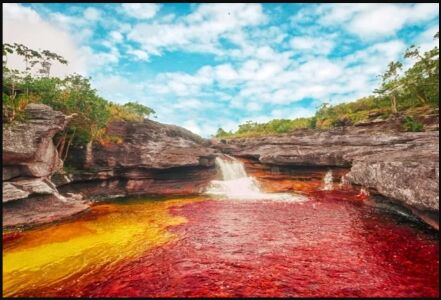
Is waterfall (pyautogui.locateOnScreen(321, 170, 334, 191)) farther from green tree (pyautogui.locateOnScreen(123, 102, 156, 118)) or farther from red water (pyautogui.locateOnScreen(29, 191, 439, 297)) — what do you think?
green tree (pyautogui.locateOnScreen(123, 102, 156, 118))

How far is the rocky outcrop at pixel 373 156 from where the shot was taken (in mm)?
13047

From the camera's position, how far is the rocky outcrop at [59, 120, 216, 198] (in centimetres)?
3073

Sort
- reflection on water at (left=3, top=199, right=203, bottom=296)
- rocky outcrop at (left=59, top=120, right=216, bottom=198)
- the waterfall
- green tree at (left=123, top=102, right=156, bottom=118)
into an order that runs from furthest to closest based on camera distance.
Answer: green tree at (left=123, top=102, right=156, bottom=118)
the waterfall
rocky outcrop at (left=59, top=120, right=216, bottom=198)
reflection on water at (left=3, top=199, right=203, bottom=296)

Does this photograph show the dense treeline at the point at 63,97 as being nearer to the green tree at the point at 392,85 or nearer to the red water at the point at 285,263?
the red water at the point at 285,263

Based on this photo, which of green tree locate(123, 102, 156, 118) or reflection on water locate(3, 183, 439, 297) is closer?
reflection on water locate(3, 183, 439, 297)

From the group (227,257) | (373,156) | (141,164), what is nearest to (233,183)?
(141,164)

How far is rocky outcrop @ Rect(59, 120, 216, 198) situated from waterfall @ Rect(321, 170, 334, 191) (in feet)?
52.0


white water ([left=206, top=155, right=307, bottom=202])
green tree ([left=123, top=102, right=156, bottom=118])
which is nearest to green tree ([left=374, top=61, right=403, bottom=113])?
white water ([left=206, top=155, right=307, bottom=202])

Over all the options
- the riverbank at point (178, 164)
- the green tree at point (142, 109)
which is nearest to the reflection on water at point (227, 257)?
the riverbank at point (178, 164)

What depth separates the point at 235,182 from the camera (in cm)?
3891

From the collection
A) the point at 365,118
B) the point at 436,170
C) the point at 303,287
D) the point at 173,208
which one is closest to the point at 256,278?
the point at 303,287

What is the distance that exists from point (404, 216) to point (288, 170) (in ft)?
65.3

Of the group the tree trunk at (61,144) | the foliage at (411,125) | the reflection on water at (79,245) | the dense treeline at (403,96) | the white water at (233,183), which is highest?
the dense treeline at (403,96)

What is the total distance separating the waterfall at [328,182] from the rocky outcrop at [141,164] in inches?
624
